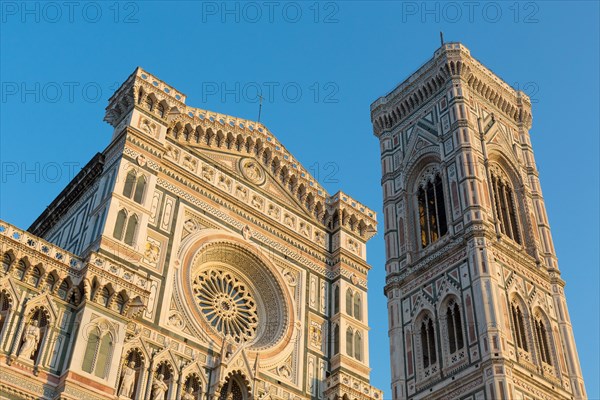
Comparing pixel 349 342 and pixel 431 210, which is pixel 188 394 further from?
pixel 431 210

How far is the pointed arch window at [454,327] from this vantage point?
25.5 meters

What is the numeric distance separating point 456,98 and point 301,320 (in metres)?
16.4

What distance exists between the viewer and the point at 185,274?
1756 centimetres

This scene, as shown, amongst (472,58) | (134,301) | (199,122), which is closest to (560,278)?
(472,58)

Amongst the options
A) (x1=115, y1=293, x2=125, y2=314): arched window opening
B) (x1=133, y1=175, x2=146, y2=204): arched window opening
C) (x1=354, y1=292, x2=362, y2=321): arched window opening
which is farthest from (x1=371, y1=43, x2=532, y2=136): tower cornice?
(x1=115, y1=293, x2=125, y2=314): arched window opening

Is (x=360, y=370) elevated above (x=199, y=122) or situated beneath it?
situated beneath

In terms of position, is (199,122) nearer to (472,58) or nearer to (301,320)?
(301,320)

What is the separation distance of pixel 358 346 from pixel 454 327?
7481 mm

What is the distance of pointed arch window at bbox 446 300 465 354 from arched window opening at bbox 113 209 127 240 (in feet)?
43.0

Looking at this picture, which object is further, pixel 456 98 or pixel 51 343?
pixel 456 98

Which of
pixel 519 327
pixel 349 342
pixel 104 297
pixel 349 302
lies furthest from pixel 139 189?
pixel 519 327

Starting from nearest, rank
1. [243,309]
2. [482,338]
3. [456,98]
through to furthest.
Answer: [243,309]
[482,338]
[456,98]

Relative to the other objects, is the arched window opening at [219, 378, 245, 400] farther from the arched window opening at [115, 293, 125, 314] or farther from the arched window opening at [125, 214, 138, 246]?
the arched window opening at [125, 214, 138, 246]

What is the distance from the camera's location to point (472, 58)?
34812 mm
